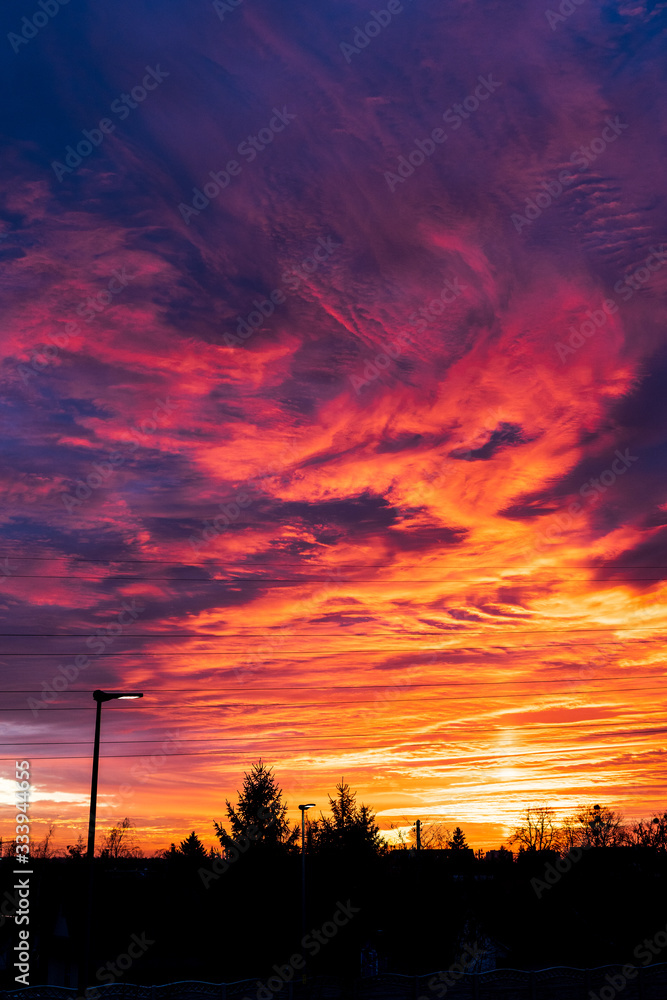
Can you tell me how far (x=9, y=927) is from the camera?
5003 centimetres

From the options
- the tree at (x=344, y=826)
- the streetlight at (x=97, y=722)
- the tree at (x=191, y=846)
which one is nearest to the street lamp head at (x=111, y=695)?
the streetlight at (x=97, y=722)

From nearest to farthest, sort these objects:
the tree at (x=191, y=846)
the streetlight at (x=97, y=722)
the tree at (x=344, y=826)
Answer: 1. the streetlight at (x=97, y=722)
2. the tree at (x=344, y=826)
3. the tree at (x=191, y=846)

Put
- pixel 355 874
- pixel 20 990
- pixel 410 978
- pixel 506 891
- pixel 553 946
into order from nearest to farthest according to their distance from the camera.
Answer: pixel 20 990, pixel 410 978, pixel 355 874, pixel 553 946, pixel 506 891

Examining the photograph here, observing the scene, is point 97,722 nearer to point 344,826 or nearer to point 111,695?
point 111,695

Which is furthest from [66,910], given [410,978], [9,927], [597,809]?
[597,809]

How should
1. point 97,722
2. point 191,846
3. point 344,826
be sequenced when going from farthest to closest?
point 191,846 → point 344,826 → point 97,722

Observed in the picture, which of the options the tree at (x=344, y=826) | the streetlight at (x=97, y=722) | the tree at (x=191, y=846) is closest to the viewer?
the streetlight at (x=97, y=722)

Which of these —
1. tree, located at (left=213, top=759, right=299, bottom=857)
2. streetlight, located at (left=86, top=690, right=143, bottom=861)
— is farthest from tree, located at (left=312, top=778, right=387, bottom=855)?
streetlight, located at (left=86, top=690, right=143, bottom=861)

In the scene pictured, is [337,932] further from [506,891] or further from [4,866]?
[4,866]

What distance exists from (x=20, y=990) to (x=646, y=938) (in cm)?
4493

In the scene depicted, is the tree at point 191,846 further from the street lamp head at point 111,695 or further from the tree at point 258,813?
the street lamp head at point 111,695

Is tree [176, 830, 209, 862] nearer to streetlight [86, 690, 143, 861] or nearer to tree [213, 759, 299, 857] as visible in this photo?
tree [213, 759, 299, 857]

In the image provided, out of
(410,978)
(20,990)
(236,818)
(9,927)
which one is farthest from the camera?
(236,818)

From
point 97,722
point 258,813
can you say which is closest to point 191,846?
point 258,813
